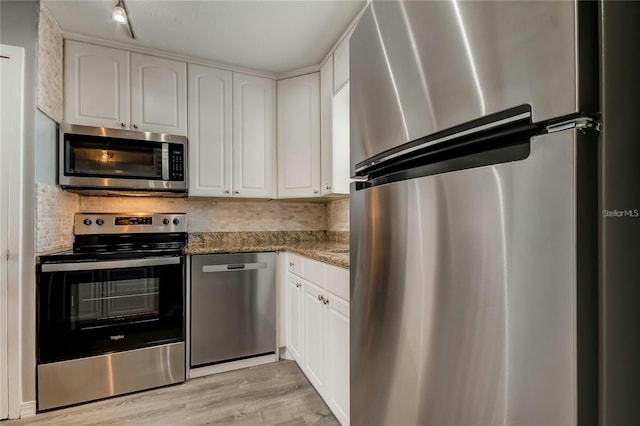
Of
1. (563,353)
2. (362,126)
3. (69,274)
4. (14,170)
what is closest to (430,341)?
(563,353)

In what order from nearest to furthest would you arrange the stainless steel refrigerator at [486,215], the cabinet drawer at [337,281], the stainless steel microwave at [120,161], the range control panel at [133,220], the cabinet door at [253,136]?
the stainless steel refrigerator at [486,215] → the cabinet drawer at [337,281] → the stainless steel microwave at [120,161] → the range control panel at [133,220] → the cabinet door at [253,136]

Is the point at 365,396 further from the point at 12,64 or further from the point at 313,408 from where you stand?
the point at 12,64

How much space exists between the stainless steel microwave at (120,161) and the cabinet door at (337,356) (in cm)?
147

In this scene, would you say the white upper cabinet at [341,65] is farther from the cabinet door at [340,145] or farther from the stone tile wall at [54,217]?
the stone tile wall at [54,217]

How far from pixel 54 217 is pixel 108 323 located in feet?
2.53

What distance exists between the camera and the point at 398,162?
31.7 inches

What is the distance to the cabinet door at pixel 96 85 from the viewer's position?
211cm

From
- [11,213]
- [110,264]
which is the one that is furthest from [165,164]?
[11,213]

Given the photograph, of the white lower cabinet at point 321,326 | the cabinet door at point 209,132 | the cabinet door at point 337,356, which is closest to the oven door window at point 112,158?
the cabinet door at point 209,132

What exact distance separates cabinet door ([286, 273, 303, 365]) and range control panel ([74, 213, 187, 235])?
1073 millimetres

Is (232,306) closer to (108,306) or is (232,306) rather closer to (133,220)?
(108,306)

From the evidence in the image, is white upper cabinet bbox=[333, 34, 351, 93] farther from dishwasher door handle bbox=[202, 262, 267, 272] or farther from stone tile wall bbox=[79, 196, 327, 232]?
dishwasher door handle bbox=[202, 262, 267, 272]

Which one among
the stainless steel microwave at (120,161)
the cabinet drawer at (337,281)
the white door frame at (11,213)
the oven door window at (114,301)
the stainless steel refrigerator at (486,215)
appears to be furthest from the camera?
the stainless steel microwave at (120,161)

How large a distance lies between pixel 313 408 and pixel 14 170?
216 cm
